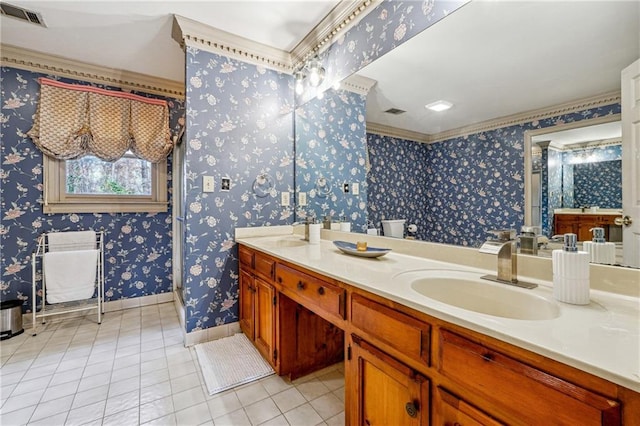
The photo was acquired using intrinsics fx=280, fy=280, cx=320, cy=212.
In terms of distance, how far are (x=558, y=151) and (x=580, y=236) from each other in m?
0.33

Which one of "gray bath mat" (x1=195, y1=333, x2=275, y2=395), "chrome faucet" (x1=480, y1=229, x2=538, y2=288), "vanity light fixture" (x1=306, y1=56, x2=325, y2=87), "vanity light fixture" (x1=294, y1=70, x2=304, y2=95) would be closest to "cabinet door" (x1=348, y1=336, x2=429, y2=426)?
"chrome faucet" (x1=480, y1=229, x2=538, y2=288)

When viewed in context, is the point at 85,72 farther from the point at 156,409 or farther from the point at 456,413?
the point at 456,413

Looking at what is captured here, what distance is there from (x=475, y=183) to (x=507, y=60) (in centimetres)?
52

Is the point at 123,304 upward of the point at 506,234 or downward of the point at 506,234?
downward

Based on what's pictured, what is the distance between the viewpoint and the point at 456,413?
0.74m

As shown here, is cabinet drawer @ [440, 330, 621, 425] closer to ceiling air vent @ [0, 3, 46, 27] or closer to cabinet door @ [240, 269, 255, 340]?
cabinet door @ [240, 269, 255, 340]

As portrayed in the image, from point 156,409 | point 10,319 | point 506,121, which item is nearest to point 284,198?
point 156,409

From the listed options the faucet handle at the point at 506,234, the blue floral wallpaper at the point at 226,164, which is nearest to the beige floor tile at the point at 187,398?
the blue floral wallpaper at the point at 226,164

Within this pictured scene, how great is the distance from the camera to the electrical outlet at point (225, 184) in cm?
231

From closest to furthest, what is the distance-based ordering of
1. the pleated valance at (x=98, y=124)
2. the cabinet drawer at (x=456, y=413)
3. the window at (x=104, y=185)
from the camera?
the cabinet drawer at (x=456, y=413), the pleated valance at (x=98, y=124), the window at (x=104, y=185)

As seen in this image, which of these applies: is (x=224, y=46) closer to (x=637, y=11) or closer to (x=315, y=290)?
(x=315, y=290)

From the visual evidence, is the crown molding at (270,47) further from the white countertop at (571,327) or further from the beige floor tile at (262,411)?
the beige floor tile at (262,411)

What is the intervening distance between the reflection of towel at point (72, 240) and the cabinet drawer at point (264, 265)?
6.23 feet

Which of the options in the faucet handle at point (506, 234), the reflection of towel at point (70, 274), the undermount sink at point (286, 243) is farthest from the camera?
the reflection of towel at point (70, 274)
